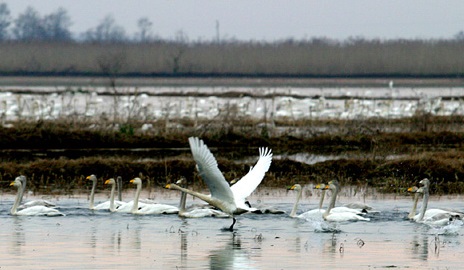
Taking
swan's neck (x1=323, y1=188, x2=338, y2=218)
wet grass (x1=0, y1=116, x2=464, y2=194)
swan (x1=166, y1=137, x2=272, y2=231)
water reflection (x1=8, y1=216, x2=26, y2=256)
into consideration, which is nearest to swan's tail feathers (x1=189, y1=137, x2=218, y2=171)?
swan (x1=166, y1=137, x2=272, y2=231)

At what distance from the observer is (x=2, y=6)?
98.8 meters

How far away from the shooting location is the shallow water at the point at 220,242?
10.2 metres

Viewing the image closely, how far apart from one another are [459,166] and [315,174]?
248cm

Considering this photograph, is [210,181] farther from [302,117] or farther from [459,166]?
[302,117]

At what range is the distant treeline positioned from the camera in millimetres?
60594

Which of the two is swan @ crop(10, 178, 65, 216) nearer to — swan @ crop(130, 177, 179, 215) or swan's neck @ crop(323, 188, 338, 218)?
swan @ crop(130, 177, 179, 215)

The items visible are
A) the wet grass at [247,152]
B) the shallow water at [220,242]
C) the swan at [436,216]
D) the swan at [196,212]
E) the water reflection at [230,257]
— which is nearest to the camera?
the water reflection at [230,257]

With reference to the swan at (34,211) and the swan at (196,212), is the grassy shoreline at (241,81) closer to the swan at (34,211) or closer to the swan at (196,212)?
the swan at (34,211)

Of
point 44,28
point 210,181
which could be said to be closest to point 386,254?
point 210,181

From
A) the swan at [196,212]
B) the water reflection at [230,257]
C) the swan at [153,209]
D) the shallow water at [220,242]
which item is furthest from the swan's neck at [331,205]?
the water reflection at [230,257]

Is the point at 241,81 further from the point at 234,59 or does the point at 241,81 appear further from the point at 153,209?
the point at 153,209

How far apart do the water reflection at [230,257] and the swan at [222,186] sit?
855 mm

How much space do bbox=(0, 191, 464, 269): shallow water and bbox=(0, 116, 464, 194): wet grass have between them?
2968 mm

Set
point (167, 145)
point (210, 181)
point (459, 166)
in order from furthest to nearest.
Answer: point (167, 145)
point (459, 166)
point (210, 181)
